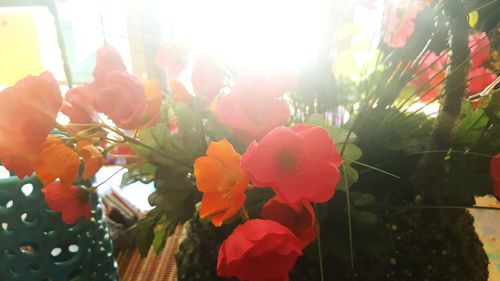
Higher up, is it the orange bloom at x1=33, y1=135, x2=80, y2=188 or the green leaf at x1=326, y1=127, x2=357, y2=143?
the green leaf at x1=326, y1=127, x2=357, y2=143

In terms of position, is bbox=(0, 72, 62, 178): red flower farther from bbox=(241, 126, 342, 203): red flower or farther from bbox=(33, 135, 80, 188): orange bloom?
bbox=(241, 126, 342, 203): red flower

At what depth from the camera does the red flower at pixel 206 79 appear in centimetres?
32

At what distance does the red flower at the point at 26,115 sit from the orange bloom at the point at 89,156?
0.03 m

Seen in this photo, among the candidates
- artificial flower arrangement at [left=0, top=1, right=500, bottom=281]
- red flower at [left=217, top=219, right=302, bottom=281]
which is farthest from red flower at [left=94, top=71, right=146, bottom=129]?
red flower at [left=217, top=219, right=302, bottom=281]

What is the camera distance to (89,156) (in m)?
0.29

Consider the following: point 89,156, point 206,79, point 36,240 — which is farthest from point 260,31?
point 36,240

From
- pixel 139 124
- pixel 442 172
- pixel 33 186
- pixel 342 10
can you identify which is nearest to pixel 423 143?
pixel 442 172

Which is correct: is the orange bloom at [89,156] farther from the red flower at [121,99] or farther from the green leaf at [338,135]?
the green leaf at [338,135]

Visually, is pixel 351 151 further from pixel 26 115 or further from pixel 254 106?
pixel 26 115

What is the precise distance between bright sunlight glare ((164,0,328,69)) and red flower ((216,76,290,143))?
35mm

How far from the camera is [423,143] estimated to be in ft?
1.16

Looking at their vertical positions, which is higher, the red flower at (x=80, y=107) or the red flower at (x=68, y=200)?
the red flower at (x=80, y=107)

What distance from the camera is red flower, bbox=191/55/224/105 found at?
1.05ft

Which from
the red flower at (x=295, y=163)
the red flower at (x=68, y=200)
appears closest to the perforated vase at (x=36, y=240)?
the red flower at (x=68, y=200)
